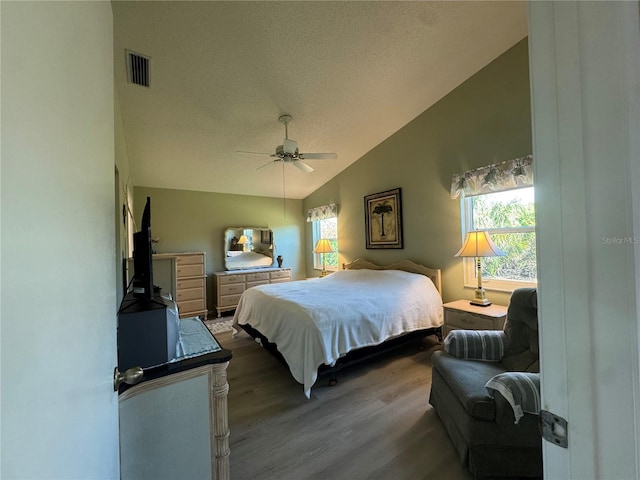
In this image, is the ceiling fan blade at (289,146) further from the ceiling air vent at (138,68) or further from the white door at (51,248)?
the white door at (51,248)

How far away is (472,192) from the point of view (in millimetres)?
2941

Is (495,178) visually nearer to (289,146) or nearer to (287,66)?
(289,146)

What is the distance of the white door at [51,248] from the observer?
31cm

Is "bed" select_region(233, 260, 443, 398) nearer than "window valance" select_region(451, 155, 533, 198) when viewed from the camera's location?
Yes

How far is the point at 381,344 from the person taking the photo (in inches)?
104

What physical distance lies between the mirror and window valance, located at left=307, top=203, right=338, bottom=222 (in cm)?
94

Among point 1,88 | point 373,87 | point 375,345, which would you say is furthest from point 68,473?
point 373,87

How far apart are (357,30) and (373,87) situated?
→ 2.48ft

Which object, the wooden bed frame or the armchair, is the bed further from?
the armchair

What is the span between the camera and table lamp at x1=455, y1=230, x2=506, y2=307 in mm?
2566

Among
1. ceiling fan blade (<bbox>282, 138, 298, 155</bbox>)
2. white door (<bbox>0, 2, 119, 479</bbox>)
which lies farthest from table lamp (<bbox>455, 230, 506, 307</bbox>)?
white door (<bbox>0, 2, 119, 479</bbox>)

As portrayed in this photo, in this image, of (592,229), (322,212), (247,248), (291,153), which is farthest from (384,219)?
(592,229)

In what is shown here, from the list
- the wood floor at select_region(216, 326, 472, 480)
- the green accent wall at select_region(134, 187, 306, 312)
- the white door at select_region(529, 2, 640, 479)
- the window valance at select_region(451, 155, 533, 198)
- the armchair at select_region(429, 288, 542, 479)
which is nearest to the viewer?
the white door at select_region(529, 2, 640, 479)

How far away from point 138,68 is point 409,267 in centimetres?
358
